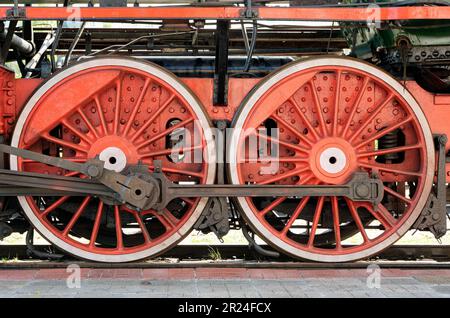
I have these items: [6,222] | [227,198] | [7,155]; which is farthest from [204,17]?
[6,222]

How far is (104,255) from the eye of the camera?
661cm

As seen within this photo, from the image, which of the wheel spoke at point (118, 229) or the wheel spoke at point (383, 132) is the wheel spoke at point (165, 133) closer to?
the wheel spoke at point (118, 229)

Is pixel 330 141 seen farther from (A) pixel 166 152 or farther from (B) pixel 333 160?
(A) pixel 166 152

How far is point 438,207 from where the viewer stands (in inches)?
270

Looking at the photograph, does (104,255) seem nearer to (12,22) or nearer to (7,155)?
(7,155)

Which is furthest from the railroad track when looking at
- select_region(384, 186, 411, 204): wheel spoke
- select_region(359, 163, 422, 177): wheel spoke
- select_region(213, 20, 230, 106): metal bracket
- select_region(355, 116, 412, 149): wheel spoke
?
select_region(213, 20, 230, 106): metal bracket

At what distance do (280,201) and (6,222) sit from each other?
2.63 meters

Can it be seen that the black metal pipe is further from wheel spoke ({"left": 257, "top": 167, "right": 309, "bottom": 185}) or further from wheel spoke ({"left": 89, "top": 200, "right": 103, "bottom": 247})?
wheel spoke ({"left": 257, "top": 167, "right": 309, "bottom": 185})

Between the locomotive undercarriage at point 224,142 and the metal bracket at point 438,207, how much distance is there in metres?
0.01

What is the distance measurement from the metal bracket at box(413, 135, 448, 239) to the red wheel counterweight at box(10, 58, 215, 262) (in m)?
1.95

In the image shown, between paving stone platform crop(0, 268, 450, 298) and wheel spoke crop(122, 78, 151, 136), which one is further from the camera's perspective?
wheel spoke crop(122, 78, 151, 136)

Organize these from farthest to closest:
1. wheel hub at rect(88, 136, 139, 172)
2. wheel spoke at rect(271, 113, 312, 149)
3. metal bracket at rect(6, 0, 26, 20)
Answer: wheel spoke at rect(271, 113, 312, 149)
wheel hub at rect(88, 136, 139, 172)
metal bracket at rect(6, 0, 26, 20)

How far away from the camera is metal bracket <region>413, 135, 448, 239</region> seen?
6.82 m
